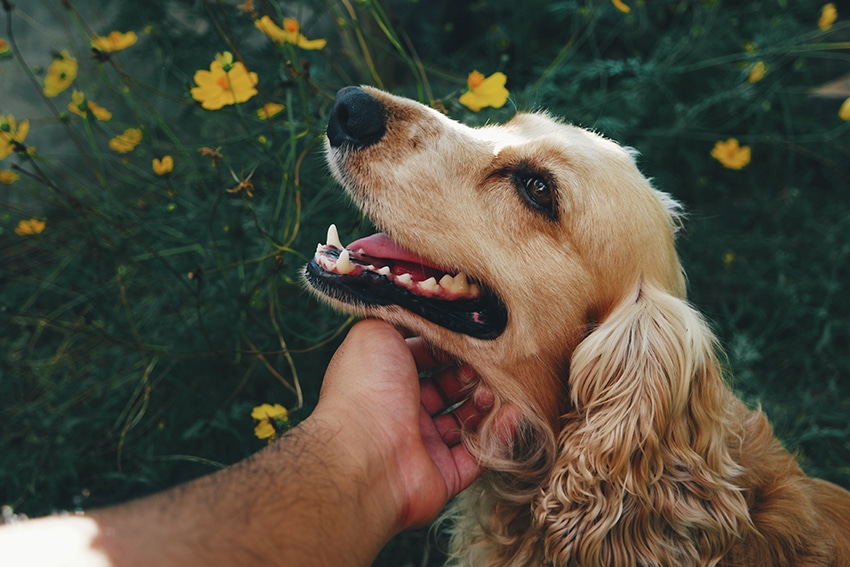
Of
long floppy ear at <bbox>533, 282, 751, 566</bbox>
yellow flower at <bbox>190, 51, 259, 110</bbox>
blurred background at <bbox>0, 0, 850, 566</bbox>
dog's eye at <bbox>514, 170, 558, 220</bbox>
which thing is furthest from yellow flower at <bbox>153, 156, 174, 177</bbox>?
long floppy ear at <bbox>533, 282, 751, 566</bbox>

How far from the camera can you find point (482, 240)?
201cm

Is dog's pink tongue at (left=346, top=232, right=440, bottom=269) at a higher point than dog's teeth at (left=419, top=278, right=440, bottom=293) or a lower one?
higher

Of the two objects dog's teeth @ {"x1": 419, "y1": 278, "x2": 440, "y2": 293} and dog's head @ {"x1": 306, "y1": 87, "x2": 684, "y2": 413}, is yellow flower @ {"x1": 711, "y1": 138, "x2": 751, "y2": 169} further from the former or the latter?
dog's teeth @ {"x1": 419, "y1": 278, "x2": 440, "y2": 293}

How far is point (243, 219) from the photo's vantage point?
2844 millimetres

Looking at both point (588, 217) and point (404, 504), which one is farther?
point (588, 217)

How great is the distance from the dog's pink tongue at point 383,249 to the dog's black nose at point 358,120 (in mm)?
324

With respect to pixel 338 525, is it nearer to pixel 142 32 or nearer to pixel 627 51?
pixel 142 32

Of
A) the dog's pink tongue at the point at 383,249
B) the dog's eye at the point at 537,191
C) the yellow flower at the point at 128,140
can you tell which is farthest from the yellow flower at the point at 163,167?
the dog's eye at the point at 537,191

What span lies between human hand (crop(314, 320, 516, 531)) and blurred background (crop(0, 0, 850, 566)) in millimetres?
402

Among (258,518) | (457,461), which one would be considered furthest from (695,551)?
(258,518)

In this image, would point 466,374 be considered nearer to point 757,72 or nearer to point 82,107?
point 82,107

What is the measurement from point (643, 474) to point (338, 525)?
97 centimetres

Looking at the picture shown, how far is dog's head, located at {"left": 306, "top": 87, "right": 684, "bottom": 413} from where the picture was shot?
2002 millimetres

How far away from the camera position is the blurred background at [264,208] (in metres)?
2.55
